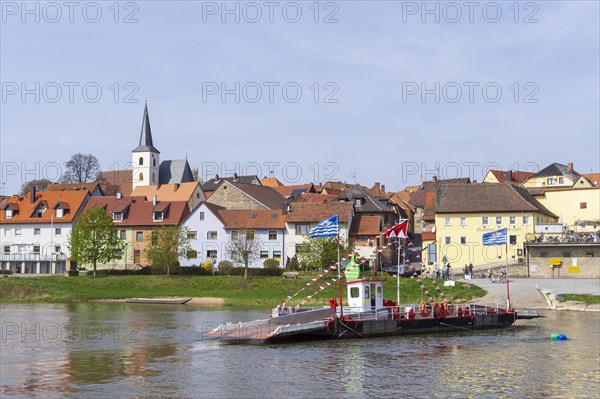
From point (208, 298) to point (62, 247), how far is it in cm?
4198

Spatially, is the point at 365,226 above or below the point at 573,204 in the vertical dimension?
below

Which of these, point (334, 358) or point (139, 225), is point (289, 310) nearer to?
Result: point (334, 358)

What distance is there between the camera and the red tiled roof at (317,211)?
99050 mm

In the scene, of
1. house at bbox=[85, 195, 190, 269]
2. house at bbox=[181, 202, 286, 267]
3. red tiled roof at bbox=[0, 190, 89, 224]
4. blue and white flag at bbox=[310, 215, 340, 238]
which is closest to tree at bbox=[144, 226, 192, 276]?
house at bbox=[181, 202, 286, 267]

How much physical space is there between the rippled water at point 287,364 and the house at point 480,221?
127 feet

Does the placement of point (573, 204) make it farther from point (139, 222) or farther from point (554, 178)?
point (139, 222)

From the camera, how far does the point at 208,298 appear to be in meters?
75.2

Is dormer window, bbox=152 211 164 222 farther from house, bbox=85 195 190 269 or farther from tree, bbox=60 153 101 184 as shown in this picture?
tree, bbox=60 153 101 184

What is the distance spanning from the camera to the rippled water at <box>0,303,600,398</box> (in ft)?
98.6

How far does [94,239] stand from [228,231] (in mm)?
16865

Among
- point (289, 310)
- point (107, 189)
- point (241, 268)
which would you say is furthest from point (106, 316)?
point (107, 189)

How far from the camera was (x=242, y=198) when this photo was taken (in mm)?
117000

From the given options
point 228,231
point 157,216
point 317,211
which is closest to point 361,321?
point 317,211

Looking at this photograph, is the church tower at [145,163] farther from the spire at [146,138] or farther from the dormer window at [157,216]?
the dormer window at [157,216]
